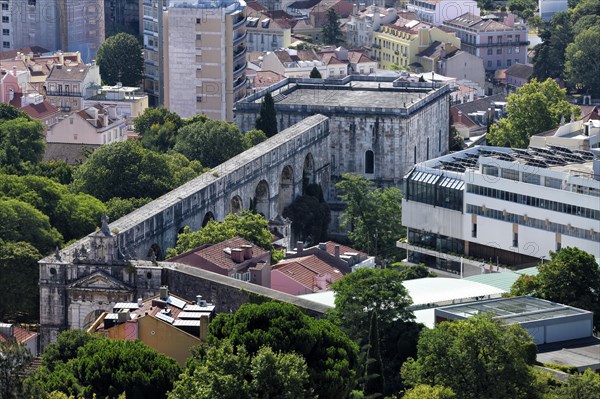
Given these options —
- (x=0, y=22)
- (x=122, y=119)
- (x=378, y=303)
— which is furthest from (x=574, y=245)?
(x=0, y=22)

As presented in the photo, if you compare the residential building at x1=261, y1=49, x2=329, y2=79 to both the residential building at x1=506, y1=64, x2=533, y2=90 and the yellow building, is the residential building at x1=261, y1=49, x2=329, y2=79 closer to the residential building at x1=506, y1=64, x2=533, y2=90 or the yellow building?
the yellow building


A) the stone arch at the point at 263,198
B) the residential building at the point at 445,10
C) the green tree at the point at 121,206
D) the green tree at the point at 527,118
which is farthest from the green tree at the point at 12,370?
the residential building at the point at 445,10

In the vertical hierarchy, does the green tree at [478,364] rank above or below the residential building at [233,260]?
above

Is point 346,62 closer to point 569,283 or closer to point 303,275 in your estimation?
point 303,275

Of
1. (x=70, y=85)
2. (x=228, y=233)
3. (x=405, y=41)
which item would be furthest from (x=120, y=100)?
(x=228, y=233)

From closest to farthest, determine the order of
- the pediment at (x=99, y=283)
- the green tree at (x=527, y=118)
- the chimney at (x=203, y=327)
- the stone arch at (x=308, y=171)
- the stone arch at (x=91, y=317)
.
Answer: the chimney at (x=203, y=327) → the stone arch at (x=91, y=317) → the pediment at (x=99, y=283) → the stone arch at (x=308, y=171) → the green tree at (x=527, y=118)

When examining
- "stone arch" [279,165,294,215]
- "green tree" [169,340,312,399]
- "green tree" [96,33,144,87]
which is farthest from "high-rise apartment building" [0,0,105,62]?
"green tree" [169,340,312,399]

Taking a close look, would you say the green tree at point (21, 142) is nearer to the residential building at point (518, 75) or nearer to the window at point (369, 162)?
the window at point (369, 162)
